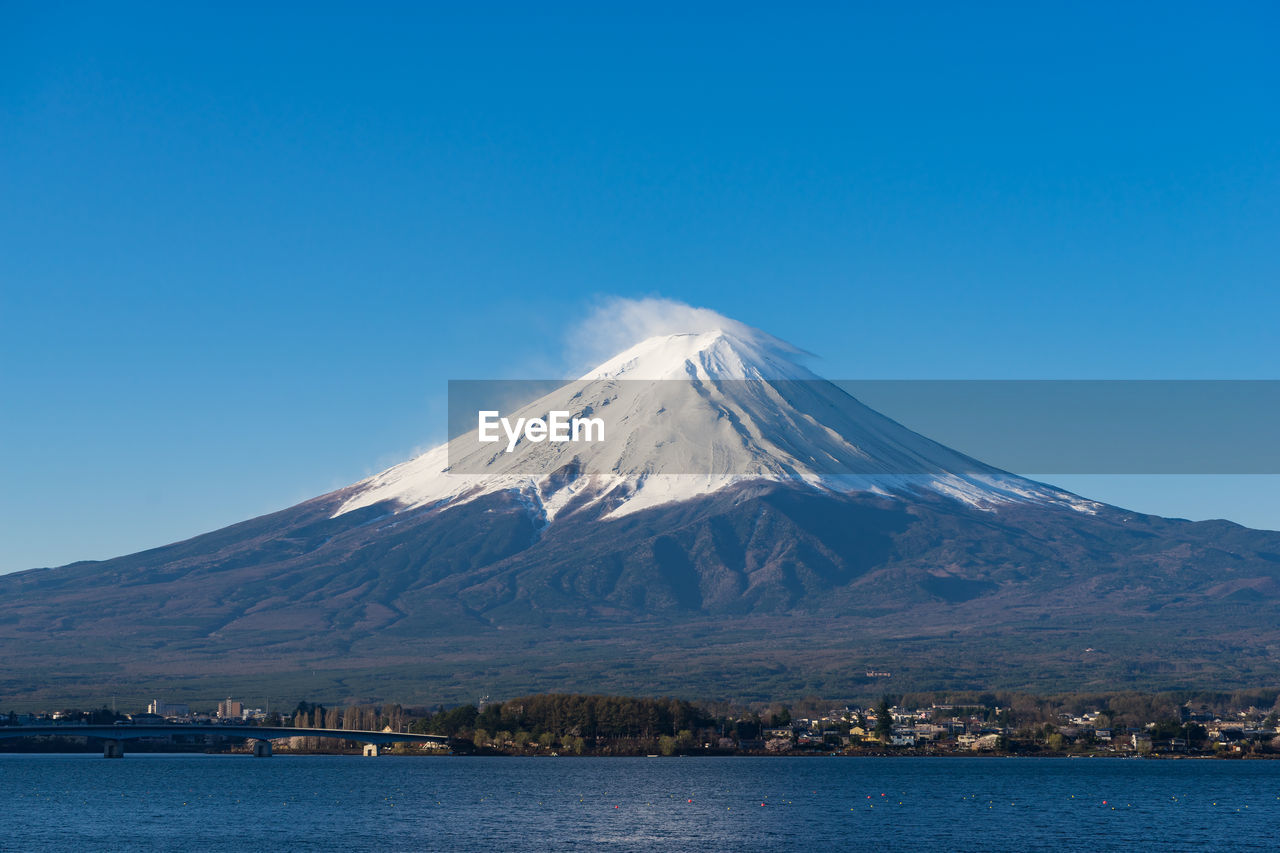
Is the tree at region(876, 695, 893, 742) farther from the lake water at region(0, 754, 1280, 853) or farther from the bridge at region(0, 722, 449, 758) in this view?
the bridge at region(0, 722, 449, 758)

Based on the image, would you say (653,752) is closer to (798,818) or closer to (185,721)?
(798,818)

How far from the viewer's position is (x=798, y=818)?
86312 mm

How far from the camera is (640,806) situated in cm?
9231

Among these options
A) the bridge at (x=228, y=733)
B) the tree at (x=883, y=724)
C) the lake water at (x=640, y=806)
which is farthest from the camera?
the tree at (x=883, y=724)

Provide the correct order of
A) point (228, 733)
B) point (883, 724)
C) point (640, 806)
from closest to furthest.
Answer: point (640, 806) < point (228, 733) < point (883, 724)

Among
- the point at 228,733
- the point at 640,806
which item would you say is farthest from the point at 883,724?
the point at 640,806

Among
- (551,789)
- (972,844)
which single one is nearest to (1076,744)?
(551,789)

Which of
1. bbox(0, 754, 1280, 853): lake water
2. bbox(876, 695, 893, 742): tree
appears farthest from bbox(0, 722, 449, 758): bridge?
bbox(876, 695, 893, 742): tree

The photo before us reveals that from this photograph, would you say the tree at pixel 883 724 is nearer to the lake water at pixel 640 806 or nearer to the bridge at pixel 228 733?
the lake water at pixel 640 806

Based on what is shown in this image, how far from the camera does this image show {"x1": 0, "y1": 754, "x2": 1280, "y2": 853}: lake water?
7444 cm

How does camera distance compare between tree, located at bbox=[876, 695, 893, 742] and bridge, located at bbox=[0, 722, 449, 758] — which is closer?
bridge, located at bbox=[0, 722, 449, 758]

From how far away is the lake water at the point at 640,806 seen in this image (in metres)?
74.4

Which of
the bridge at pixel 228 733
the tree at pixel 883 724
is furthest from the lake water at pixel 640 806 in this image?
the tree at pixel 883 724

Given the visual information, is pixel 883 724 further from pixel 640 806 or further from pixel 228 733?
pixel 640 806
